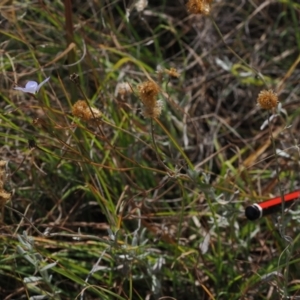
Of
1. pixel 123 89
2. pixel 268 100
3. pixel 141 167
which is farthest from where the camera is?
pixel 123 89

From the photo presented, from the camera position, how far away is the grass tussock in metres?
1.20

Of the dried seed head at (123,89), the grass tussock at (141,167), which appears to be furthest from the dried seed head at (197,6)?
the dried seed head at (123,89)

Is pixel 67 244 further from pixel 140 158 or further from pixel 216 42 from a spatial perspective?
pixel 216 42

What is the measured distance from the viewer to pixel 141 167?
1132mm

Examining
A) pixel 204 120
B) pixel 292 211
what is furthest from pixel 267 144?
pixel 292 211

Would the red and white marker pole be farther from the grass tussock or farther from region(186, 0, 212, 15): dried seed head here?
region(186, 0, 212, 15): dried seed head

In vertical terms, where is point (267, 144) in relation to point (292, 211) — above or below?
below

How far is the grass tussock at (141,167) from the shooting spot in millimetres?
1200

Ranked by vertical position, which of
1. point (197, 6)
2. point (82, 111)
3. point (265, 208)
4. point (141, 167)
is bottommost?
point (265, 208)

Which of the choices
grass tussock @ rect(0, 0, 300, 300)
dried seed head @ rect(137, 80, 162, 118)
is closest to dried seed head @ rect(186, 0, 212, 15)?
grass tussock @ rect(0, 0, 300, 300)

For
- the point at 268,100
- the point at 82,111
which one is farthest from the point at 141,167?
the point at 268,100

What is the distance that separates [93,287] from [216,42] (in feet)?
3.10

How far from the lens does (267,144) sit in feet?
5.17

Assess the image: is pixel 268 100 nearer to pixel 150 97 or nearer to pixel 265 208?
pixel 150 97
